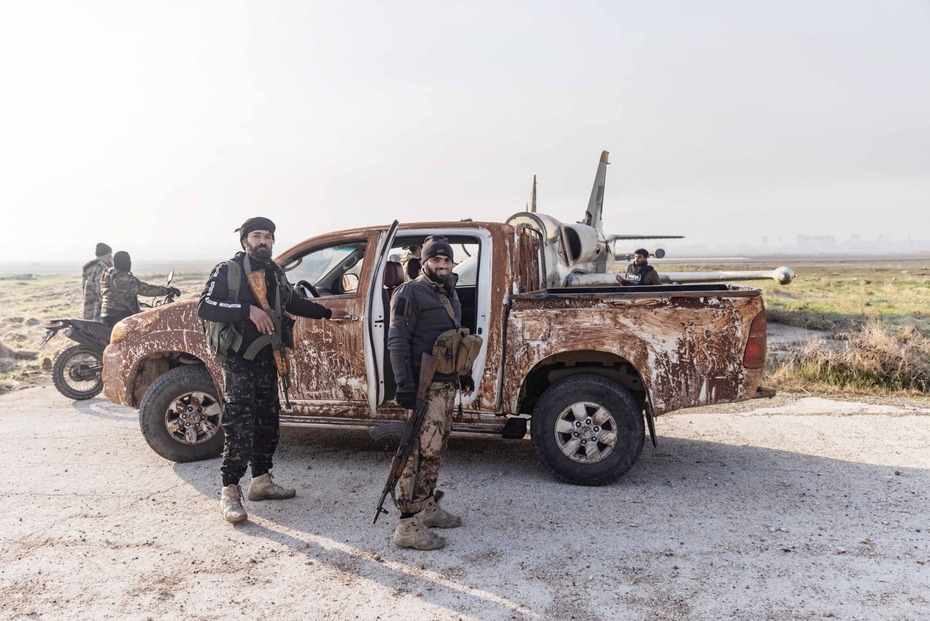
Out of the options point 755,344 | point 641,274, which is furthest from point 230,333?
point 641,274

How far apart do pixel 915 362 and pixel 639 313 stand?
608 cm

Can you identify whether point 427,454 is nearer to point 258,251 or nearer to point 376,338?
point 376,338

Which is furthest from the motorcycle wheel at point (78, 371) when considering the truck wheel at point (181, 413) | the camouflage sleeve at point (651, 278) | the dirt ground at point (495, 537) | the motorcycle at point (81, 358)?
the camouflage sleeve at point (651, 278)

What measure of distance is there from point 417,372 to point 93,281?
6.98m

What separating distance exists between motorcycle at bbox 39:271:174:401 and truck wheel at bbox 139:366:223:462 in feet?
10.3

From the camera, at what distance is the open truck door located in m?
4.94

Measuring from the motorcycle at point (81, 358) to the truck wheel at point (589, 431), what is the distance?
5575 millimetres

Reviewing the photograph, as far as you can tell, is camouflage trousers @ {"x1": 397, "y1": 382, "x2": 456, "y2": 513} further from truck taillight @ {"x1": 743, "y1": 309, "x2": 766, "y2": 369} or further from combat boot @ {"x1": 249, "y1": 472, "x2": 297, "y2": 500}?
truck taillight @ {"x1": 743, "y1": 309, "x2": 766, "y2": 369}

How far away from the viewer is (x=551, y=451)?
188 inches

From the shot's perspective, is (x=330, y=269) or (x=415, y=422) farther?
(x=330, y=269)

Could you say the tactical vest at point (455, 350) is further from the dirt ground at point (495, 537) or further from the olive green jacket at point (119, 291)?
the olive green jacket at point (119, 291)

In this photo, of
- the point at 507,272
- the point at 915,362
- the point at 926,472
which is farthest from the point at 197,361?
the point at 915,362

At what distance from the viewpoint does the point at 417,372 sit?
382cm

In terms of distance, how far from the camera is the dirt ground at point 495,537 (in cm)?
318
